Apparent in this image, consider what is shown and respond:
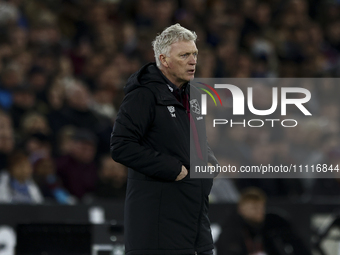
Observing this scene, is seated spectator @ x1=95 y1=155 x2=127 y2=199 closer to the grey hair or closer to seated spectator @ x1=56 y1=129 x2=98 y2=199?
seated spectator @ x1=56 y1=129 x2=98 y2=199

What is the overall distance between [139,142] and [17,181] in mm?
3706

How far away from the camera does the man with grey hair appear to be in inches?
121

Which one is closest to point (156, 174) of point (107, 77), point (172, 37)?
point (172, 37)

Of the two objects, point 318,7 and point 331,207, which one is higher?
point 318,7

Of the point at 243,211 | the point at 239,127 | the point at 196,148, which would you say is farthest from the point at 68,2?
the point at 196,148

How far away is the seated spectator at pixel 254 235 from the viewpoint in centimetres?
601

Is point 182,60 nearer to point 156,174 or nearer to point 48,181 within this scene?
point 156,174

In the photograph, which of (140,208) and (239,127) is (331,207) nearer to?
(239,127)

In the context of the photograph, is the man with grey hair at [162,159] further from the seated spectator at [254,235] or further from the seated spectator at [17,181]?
the seated spectator at [17,181]

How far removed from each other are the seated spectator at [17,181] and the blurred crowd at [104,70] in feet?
0.04

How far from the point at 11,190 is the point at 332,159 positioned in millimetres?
4055

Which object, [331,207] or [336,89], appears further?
[336,89]

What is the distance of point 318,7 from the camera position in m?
13.2

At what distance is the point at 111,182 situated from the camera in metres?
7.20
